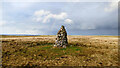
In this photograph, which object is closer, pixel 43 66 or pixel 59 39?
pixel 43 66

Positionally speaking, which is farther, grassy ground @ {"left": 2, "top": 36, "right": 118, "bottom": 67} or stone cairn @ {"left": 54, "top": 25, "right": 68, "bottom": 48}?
stone cairn @ {"left": 54, "top": 25, "right": 68, "bottom": 48}

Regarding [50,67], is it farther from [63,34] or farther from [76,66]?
[63,34]

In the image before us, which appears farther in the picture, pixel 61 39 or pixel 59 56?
pixel 61 39

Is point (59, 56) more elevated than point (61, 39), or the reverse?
point (61, 39)

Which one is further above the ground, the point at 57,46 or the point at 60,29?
the point at 60,29

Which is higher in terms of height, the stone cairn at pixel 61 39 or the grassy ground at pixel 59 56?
the stone cairn at pixel 61 39

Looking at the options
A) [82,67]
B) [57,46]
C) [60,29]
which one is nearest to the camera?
[82,67]

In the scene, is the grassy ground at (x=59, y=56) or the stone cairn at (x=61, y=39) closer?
the grassy ground at (x=59, y=56)

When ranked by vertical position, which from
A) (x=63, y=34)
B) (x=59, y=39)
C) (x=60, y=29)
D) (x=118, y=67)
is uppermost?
(x=60, y=29)

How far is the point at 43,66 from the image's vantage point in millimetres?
9852

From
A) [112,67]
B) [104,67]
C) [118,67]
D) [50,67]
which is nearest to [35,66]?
[50,67]

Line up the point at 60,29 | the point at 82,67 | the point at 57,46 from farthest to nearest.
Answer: the point at 60,29 < the point at 57,46 < the point at 82,67

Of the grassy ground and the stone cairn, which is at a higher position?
the stone cairn

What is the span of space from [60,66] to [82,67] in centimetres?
287
